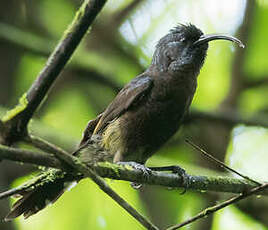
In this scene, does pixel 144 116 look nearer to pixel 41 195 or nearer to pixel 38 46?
pixel 41 195

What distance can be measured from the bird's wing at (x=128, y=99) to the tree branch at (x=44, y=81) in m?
1.97

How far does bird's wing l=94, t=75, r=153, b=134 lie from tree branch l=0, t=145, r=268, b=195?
90cm

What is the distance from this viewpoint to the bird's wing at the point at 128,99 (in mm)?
4453

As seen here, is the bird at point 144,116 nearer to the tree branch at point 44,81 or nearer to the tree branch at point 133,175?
the tree branch at point 133,175

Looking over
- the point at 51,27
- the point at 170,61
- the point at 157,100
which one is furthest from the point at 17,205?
the point at 51,27

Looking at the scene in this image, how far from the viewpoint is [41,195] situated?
3990 mm

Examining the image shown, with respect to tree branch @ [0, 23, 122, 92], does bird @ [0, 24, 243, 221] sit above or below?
below

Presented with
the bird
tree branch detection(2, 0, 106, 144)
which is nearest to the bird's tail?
the bird

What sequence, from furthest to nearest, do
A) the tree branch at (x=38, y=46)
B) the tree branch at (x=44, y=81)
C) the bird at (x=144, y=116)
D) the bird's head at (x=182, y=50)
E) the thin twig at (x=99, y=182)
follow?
the tree branch at (x=38, y=46) < the bird's head at (x=182, y=50) < the bird at (x=144, y=116) < the thin twig at (x=99, y=182) < the tree branch at (x=44, y=81)

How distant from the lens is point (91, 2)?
2.47 metres

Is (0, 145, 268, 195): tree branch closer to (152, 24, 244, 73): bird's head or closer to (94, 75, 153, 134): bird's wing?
(94, 75, 153, 134): bird's wing

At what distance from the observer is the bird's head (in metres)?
4.70

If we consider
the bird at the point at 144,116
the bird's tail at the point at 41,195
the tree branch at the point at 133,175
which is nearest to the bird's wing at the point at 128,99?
the bird at the point at 144,116

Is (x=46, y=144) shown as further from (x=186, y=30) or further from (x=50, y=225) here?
(x=50, y=225)
